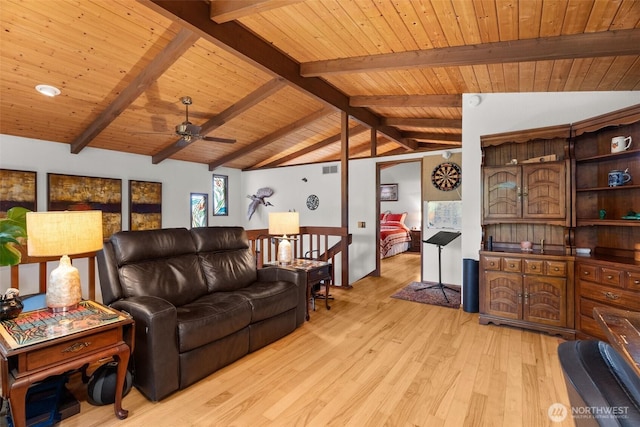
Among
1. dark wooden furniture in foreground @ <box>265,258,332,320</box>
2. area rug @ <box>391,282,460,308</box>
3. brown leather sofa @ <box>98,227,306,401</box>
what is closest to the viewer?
brown leather sofa @ <box>98,227,306,401</box>

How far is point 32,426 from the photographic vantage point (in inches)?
67.3

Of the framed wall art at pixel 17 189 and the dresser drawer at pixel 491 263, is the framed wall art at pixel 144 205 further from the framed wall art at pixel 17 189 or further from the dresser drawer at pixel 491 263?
the dresser drawer at pixel 491 263

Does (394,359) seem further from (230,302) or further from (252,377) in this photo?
(230,302)

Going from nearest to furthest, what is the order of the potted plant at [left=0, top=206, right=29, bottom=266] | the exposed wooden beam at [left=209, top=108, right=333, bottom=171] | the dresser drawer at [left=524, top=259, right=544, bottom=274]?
1. the potted plant at [left=0, top=206, right=29, bottom=266]
2. the dresser drawer at [left=524, top=259, right=544, bottom=274]
3. the exposed wooden beam at [left=209, top=108, right=333, bottom=171]

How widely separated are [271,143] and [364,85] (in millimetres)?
3339

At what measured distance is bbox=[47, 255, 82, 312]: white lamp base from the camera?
191 centimetres

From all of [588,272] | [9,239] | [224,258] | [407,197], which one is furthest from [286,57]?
[407,197]

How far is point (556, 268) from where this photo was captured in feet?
10.0

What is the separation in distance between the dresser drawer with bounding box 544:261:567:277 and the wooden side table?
3.65 meters

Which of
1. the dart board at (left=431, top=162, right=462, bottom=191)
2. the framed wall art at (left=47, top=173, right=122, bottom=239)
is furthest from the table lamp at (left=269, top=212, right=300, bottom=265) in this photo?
the framed wall art at (left=47, top=173, right=122, bottom=239)

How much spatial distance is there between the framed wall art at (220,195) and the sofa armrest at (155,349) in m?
6.53

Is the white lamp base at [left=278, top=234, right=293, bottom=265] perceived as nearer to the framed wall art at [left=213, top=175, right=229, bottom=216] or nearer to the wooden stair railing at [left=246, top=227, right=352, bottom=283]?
the wooden stair railing at [left=246, top=227, right=352, bottom=283]

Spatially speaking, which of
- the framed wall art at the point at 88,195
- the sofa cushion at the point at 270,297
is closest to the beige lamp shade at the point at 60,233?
the sofa cushion at the point at 270,297

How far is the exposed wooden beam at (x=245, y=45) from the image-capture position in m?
2.63
